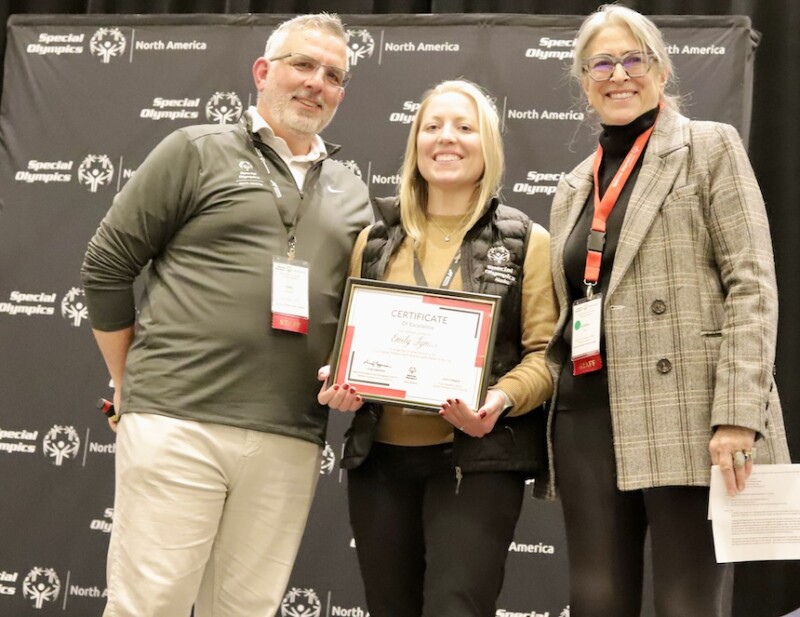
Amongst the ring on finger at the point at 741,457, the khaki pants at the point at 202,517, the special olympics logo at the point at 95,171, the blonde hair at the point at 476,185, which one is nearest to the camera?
the ring on finger at the point at 741,457

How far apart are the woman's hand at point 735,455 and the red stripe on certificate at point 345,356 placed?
97 cm

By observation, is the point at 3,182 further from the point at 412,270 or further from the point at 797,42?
the point at 797,42

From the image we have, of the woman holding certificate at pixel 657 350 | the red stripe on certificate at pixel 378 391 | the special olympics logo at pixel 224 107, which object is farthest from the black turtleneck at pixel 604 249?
the special olympics logo at pixel 224 107

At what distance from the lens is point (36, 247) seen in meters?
4.56

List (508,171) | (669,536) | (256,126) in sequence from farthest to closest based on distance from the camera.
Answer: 1. (508,171)
2. (256,126)
3. (669,536)

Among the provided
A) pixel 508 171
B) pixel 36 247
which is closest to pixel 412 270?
pixel 508 171

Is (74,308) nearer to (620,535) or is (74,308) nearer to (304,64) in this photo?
(304,64)

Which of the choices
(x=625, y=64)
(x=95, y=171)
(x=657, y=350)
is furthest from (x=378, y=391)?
(x=95, y=171)

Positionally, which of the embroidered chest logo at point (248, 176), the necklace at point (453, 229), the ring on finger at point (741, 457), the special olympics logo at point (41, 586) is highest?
the embroidered chest logo at point (248, 176)

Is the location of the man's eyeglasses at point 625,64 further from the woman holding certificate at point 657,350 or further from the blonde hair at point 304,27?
the blonde hair at point 304,27

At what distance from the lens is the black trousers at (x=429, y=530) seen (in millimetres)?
2350

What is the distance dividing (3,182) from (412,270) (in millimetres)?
2910

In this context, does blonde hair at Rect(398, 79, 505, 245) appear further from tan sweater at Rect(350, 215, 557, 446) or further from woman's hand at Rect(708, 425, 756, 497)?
woman's hand at Rect(708, 425, 756, 497)

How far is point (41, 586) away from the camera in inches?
172
